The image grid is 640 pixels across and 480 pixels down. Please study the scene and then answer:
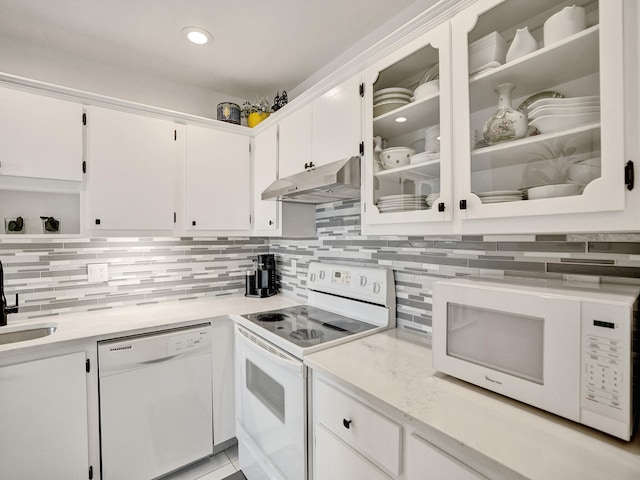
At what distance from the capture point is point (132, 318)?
191cm

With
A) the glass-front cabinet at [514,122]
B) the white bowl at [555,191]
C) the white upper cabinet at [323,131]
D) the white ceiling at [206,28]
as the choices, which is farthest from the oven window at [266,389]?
the white ceiling at [206,28]

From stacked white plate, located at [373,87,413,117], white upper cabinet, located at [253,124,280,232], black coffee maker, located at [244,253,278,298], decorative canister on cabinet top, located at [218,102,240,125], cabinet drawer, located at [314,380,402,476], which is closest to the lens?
cabinet drawer, located at [314,380,402,476]

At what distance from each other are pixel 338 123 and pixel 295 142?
0.41m

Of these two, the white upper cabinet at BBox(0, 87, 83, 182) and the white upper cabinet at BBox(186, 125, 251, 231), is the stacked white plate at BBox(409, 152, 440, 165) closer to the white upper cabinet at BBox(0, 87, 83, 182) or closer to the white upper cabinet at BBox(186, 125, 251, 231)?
the white upper cabinet at BBox(186, 125, 251, 231)

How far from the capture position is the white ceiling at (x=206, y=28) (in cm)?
160

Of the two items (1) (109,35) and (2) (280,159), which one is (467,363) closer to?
(2) (280,159)

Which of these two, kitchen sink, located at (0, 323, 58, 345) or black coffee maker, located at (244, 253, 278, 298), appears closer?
kitchen sink, located at (0, 323, 58, 345)

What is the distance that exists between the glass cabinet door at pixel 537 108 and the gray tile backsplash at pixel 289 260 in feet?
1.12

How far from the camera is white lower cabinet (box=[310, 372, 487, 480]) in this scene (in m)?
0.84

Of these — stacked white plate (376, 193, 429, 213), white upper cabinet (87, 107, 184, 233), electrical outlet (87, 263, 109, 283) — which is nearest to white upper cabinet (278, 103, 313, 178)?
stacked white plate (376, 193, 429, 213)

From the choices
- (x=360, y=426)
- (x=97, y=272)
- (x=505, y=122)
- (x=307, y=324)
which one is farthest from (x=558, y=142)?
(x=97, y=272)

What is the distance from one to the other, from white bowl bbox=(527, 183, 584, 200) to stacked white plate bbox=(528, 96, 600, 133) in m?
0.16

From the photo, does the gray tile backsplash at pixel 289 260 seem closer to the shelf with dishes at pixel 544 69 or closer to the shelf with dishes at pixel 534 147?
the shelf with dishes at pixel 534 147

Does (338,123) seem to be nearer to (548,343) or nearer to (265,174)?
(265,174)
